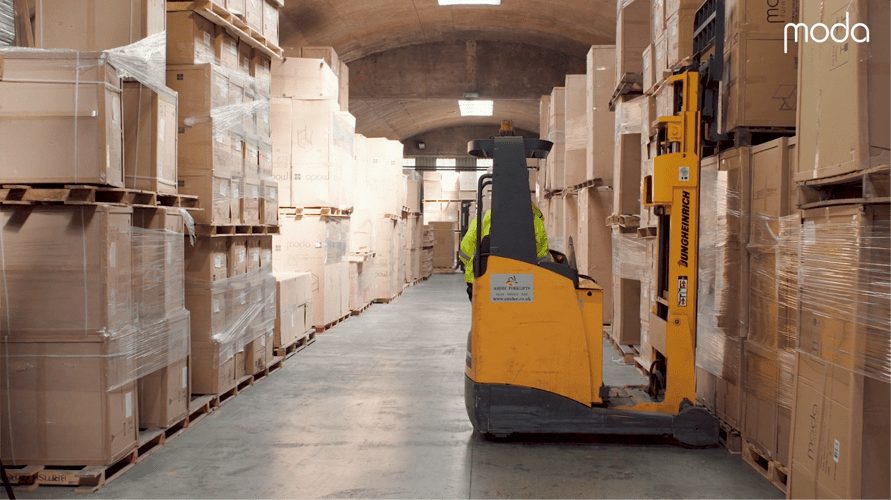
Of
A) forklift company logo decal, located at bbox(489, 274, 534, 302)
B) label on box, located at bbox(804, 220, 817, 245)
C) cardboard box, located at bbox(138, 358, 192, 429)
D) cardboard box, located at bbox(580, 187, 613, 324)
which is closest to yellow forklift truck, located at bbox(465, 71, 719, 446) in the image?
forklift company logo decal, located at bbox(489, 274, 534, 302)

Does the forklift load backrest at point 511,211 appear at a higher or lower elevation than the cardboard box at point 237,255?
higher

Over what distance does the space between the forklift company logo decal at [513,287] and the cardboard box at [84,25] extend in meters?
2.71

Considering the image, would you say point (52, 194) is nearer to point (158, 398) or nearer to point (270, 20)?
point (158, 398)

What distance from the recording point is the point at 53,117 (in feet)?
12.6

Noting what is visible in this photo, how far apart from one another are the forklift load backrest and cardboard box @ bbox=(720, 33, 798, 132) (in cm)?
120

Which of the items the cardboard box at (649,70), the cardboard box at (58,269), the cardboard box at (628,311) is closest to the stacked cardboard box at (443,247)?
the cardboard box at (628,311)

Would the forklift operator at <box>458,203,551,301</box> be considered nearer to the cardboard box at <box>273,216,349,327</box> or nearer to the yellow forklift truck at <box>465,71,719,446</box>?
the yellow forklift truck at <box>465,71,719,446</box>

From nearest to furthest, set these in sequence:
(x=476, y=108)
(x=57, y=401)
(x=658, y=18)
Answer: (x=57, y=401) → (x=658, y=18) → (x=476, y=108)

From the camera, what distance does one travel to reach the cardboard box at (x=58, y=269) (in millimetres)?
Result: 3832

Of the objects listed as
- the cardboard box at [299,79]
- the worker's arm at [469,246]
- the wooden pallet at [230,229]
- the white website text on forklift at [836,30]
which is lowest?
the worker's arm at [469,246]

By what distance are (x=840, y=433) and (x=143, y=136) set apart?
4088 mm

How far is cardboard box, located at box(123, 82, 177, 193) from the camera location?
4473mm

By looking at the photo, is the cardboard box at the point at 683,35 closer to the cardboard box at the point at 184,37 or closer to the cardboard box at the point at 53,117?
the cardboard box at the point at 184,37

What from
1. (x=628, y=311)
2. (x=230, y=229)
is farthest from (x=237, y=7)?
(x=628, y=311)
